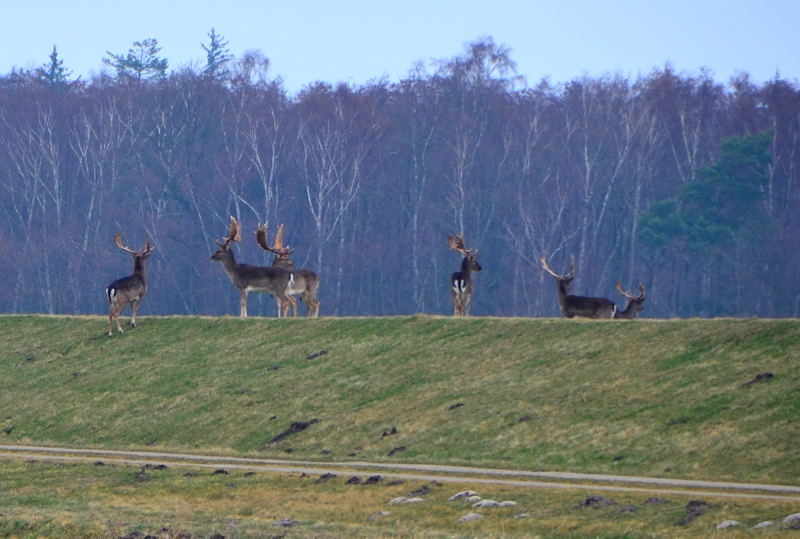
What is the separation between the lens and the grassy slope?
93.8 feet

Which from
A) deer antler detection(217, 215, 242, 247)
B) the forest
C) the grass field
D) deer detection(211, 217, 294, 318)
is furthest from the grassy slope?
the forest

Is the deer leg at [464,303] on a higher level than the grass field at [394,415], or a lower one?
higher

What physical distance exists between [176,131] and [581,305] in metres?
50.6

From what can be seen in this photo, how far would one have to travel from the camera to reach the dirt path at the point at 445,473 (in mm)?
24612

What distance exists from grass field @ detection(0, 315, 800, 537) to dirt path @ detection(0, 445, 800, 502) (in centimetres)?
63

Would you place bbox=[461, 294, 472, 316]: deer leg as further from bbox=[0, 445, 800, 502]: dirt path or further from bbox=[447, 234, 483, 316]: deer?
bbox=[0, 445, 800, 502]: dirt path

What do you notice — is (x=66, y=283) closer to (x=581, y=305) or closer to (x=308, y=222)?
(x=308, y=222)

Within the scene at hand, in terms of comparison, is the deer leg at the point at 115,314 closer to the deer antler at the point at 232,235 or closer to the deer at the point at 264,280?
the deer at the point at 264,280

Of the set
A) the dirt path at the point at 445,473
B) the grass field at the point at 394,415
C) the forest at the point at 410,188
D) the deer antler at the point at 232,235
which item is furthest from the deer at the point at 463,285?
the forest at the point at 410,188

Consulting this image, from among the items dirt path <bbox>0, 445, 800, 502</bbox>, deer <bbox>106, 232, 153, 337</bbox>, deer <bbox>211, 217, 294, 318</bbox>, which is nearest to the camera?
dirt path <bbox>0, 445, 800, 502</bbox>

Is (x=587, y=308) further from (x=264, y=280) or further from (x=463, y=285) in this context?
(x=264, y=280)

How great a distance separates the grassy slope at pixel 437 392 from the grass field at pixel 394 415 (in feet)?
0.19

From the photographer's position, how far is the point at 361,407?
34875 millimetres

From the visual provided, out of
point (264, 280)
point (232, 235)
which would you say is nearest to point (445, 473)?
point (264, 280)
